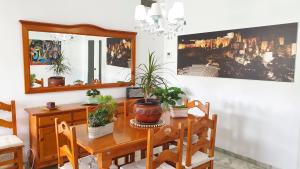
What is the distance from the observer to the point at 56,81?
3.24 m

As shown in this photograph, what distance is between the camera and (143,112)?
2.22m

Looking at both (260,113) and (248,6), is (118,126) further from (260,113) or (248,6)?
(248,6)

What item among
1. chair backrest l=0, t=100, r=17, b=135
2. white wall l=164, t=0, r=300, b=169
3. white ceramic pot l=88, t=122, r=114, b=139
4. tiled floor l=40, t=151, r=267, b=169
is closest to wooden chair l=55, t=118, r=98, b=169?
white ceramic pot l=88, t=122, r=114, b=139

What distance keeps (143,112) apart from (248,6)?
2.12 meters

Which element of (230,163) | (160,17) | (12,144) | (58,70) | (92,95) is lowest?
(230,163)

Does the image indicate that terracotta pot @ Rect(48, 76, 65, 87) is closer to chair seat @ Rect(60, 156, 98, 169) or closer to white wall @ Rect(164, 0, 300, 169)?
chair seat @ Rect(60, 156, 98, 169)

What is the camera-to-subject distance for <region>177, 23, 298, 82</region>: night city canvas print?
275 centimetres

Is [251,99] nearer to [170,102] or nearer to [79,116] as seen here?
[170,102]

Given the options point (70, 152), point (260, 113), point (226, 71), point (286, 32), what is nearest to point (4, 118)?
point (70, 152)

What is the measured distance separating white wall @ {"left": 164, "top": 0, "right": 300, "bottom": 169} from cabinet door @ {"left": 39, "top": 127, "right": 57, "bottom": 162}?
232 centimetres

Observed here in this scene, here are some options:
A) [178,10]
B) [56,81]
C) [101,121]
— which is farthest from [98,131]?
[56,81]

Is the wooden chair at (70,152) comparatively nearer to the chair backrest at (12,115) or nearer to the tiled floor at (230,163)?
the chair backrest at (12,115)

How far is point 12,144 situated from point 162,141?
1.70 m

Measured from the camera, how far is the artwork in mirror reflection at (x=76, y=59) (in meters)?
3.05
